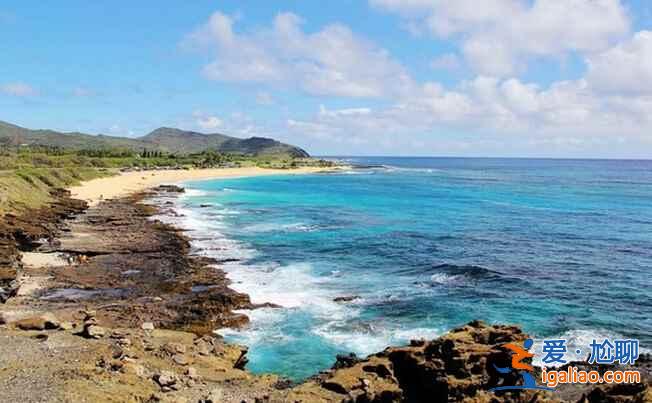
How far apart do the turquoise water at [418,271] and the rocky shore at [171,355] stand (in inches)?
109

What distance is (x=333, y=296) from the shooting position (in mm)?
34406

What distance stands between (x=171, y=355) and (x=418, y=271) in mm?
24269

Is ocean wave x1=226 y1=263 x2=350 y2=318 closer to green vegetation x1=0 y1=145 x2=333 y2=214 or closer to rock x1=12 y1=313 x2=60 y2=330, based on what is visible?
rock x1=12 y1=313 x2=60 y2=330

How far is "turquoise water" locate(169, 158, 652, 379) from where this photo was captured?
27.9 m

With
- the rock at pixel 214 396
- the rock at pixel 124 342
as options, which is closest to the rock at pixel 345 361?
the rock at pixel 214 396

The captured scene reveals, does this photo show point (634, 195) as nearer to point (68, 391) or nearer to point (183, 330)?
point (183, 330)

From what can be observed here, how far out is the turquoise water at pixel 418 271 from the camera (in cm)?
2792

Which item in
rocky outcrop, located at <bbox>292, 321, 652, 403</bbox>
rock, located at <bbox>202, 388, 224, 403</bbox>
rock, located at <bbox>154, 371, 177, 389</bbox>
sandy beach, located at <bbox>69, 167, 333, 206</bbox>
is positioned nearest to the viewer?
rocky outcrop, located at <bbox>292, 321, 652, 403</bbox>

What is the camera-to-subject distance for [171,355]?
72.0 feet

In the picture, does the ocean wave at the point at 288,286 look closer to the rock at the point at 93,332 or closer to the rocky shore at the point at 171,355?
the rocky shore at the point at 171,355

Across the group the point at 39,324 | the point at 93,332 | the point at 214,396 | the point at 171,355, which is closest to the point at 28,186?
A: the point at 39,324

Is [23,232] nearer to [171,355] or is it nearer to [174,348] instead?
[174,348]

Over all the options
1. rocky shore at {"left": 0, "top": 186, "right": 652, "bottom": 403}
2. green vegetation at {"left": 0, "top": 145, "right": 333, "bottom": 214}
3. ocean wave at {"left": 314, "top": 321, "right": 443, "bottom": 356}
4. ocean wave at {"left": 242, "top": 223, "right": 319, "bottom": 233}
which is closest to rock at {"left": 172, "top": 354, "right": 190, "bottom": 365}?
rocky shore at {"left": 0, "top": 186, "right": 652, "bottom": 403}

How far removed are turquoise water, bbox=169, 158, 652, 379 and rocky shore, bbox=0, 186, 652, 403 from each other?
2.76 m
